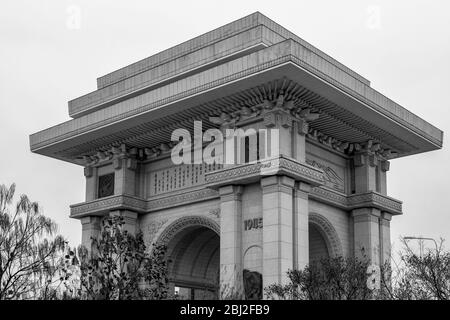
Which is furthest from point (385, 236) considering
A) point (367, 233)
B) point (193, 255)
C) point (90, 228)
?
point (90, 228)

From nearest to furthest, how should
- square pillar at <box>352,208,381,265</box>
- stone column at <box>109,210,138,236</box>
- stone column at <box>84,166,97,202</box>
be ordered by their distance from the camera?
square pillar at <box>352,208,381,265</box>
stone column at <box>109,210,138,236</box>
stone column at <box>84,166,97,202</box>

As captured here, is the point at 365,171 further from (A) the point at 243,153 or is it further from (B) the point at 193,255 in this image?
(B) the point at 193,255

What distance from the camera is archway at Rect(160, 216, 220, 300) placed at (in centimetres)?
3294

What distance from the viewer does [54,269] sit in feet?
86.7

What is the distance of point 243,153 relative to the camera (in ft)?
95.6

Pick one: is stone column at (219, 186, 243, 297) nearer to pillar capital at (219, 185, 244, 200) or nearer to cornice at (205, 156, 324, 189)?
pillar capital at (219, 185, 244, 200)

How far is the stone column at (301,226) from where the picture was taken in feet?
90.9

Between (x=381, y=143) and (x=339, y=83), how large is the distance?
6.78 meters

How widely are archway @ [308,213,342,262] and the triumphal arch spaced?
0.19ft

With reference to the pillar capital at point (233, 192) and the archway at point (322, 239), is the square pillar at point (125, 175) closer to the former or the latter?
the pillar capital at point (233, 192)

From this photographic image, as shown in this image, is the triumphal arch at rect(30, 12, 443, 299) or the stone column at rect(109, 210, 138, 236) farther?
the stone column at rect(109, 210, 138, 236)

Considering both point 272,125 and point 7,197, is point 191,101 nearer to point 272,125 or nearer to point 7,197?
point 272,125

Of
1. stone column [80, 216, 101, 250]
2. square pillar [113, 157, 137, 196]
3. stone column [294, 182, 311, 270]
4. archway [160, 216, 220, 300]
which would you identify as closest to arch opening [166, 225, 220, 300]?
archway [160, 216, 220, 300]
